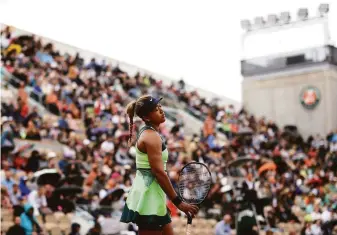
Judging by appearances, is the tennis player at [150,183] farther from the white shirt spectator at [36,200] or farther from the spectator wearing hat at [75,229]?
the white shirt spectator at [36,200]

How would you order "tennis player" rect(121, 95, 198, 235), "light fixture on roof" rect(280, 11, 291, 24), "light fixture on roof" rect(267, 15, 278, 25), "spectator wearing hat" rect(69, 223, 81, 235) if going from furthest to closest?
1. "light fixture on roof" rect(267, 15, 278, 25)
2. "light fixture on roof" rect(280, 11, 291, 24)
3. "spectator wearing hat" rect(69, 223, 81, 235)
4. "tennis player" rect(121, 95, 198, 235)

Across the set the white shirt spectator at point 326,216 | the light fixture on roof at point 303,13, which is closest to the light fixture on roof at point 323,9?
the light fixture on roof at point 303,13

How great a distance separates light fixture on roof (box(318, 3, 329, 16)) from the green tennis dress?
95.5 ft

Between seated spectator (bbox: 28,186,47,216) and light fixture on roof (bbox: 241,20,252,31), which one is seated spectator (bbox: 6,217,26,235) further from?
light fixture on roof (bbox: 241,20,252,31)

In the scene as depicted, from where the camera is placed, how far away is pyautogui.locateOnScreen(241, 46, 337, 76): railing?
32.2 meters

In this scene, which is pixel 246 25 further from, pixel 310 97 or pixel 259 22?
pixel 310 97

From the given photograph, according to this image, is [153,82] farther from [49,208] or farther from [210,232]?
[49,208]

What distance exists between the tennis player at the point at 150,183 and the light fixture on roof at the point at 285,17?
2946cm

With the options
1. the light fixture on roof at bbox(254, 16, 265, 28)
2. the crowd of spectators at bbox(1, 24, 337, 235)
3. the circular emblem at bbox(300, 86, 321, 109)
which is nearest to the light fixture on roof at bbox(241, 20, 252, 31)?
the light fixture on roof at bbox(254, 16, 265, 28)

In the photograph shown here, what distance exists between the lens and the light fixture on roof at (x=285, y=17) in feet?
112

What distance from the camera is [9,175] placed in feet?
42.1

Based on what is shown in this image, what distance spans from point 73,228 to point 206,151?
9.12 m

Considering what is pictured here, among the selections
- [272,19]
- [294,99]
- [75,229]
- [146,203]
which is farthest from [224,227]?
[272,19]

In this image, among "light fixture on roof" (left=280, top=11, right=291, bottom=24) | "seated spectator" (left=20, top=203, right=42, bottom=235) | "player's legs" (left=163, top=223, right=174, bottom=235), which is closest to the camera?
"player's legs" (left=163, top=223, right=174, bottom=235)
